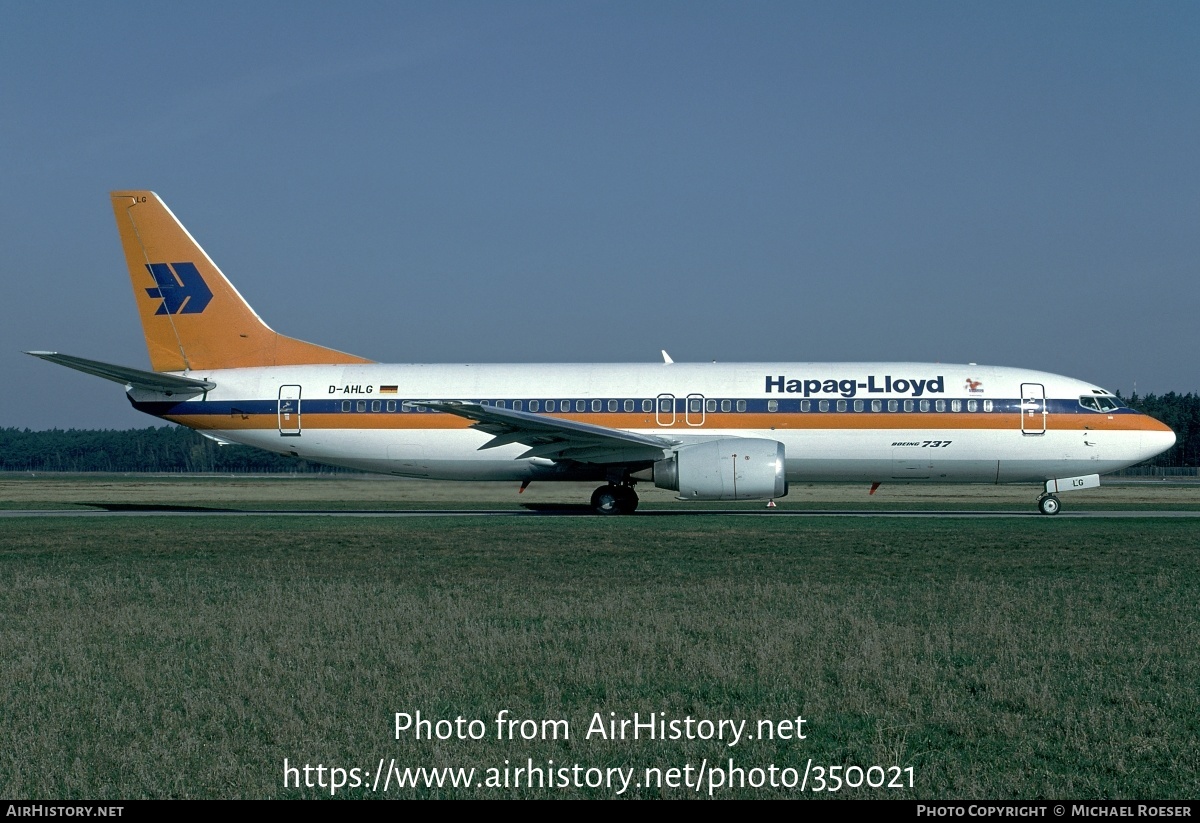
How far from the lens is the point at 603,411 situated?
27.9m

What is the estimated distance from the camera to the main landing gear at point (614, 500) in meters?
27.6

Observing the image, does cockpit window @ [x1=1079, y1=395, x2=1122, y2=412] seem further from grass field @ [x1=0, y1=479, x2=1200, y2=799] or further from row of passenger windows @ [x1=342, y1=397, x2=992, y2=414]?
grass field @ [x1=0, y1=479, x2=1200, y2=799]

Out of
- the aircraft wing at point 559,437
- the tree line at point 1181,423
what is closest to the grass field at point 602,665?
the aircraft wing at point 559,437

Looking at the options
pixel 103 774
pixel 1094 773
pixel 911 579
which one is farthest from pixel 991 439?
pixel 103 774

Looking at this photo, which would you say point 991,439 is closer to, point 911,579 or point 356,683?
point 911,579

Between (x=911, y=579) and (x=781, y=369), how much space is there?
48.6 ft

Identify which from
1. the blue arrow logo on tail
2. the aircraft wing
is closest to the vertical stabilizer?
the blue arrow logo on tail

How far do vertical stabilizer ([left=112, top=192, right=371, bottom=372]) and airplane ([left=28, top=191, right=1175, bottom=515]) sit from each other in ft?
0.13

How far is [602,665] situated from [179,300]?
966 inches

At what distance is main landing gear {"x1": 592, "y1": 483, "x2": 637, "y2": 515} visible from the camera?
1087 inches

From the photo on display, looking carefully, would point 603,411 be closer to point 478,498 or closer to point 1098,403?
point 478,498

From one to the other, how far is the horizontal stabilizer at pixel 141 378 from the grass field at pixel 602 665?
1024 centimetres

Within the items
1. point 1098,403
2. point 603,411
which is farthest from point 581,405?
point 1098,403
